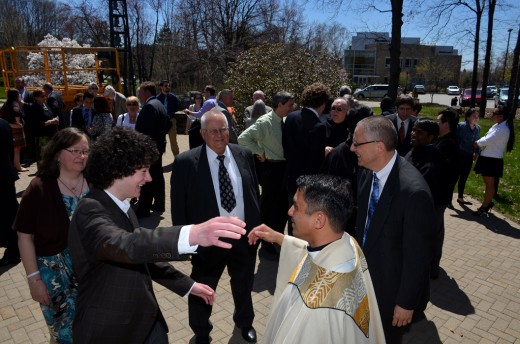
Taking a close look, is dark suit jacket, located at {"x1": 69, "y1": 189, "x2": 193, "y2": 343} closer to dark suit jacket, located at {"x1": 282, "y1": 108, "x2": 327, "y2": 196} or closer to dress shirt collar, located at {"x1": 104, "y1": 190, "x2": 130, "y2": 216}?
dress shirt collar, located at {"x1": 104, "y1": 190, "x2": 130, "y2": 216}

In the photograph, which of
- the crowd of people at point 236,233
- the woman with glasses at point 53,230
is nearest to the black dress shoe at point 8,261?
the crowd of people at point 236,233

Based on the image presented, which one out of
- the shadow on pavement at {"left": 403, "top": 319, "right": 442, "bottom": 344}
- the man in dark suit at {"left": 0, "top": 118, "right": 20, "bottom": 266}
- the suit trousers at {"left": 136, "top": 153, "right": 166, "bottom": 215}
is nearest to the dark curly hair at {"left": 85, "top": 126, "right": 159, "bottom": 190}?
the shadow on pavement at {"left": 403, "top": 319, "right": 442, "bottom": 344}

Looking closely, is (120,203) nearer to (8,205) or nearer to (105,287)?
(105,287)

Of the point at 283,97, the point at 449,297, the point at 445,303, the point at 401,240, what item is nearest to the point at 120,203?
the point at 401,240

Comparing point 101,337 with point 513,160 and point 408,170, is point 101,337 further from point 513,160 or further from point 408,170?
point 513,160

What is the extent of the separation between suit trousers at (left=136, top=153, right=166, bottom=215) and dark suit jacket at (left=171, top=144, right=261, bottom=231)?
351 centimetres

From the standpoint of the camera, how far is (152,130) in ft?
21.2

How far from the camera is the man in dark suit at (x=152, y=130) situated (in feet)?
21.1

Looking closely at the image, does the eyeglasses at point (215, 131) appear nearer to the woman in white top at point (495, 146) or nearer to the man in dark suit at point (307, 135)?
the man in dark suit at point (307, 135)

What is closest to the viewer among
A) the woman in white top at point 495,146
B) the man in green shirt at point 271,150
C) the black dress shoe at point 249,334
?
the black dress shoe at point 249,334

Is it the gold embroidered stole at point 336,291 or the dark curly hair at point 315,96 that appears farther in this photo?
the dark curly hair at point 315,96

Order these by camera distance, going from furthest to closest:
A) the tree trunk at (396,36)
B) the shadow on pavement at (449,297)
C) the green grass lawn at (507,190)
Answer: the tree trunk at (396,36) < the green grass lawn at (507,190) < the shadow on pavement at (449,297)

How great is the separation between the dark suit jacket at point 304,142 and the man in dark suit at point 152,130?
2.44m

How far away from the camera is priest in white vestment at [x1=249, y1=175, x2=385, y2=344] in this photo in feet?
5.91
